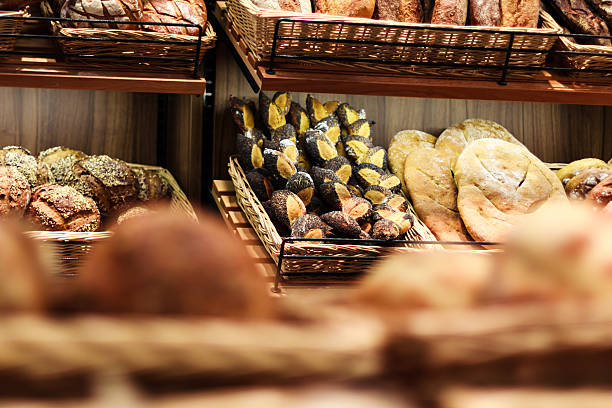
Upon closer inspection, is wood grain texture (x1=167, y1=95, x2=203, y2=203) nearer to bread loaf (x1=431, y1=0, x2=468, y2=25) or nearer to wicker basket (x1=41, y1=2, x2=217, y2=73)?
wicker basket (x1=41, y1=2, x2=217, y2=73)

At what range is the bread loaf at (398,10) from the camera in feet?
5.65

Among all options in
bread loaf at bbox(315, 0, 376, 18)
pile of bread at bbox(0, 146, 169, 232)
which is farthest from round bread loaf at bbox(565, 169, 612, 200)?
pile of bread at bbox(0, 146, 169, 232)

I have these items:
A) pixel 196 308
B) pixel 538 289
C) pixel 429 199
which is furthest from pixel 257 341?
pixel 429 199

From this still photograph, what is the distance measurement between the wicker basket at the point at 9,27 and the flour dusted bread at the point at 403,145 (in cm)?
116

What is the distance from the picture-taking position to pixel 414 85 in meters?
1.60

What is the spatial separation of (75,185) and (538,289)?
170cm

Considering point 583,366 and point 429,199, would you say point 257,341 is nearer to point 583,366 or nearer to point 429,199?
point 583,366

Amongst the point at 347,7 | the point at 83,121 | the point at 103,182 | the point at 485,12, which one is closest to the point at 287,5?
the point at 347,7

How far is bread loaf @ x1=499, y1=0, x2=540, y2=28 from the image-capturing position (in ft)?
5.65

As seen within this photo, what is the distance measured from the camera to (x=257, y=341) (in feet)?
0.96

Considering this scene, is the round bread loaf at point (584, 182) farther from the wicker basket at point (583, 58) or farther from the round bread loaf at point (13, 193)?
the round bread loaf at point (13, 193)

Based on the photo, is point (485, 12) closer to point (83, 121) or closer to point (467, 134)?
point (467, 134)

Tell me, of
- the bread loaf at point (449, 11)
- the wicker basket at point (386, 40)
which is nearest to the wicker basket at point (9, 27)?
the wicker basket at point (386, 40)

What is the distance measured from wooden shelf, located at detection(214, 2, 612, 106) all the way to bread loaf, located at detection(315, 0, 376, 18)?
0.19m
